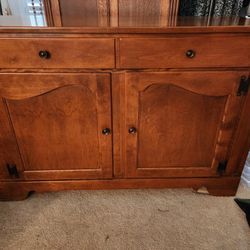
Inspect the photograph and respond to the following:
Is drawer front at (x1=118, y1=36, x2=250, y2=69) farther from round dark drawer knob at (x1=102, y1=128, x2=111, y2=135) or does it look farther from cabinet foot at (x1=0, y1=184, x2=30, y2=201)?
cabinet foot at (x1=0, y1=184, x2=30, y2=201)

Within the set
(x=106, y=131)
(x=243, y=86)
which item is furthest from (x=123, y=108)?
(x=243, y=86)

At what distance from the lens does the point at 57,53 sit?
79cm

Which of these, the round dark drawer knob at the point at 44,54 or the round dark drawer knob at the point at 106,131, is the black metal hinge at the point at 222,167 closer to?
the round dark drawer knob at the point at 106,131

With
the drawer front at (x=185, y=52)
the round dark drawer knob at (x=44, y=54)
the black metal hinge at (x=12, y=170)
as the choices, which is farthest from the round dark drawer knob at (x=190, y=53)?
the black metal hinge at (x=12, y=170)

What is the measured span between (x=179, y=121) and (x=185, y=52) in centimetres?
28

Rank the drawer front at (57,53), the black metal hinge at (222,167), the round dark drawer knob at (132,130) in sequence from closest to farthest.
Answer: the drawer front at (57,53) < the round dark drawer knob at (132,130) < the black metal hinge at (222,167)

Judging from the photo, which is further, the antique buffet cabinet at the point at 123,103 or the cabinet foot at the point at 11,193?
the cabinet foot at the point at 11,193

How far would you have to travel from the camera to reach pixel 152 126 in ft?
3.14

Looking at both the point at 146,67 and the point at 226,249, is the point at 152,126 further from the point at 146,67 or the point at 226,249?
the point at 226,249

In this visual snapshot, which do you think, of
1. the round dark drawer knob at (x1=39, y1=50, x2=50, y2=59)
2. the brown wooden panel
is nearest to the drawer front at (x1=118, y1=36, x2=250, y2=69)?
the round dark drawer knob at (x1=39, y1=50, x2=50, y2=59)

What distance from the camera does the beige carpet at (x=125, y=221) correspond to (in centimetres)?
96

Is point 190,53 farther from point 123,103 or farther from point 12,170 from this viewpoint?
point 12,170

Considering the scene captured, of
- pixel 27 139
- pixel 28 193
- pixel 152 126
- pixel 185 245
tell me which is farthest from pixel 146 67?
pixel 28 193

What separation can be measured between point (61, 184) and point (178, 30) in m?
0.83
